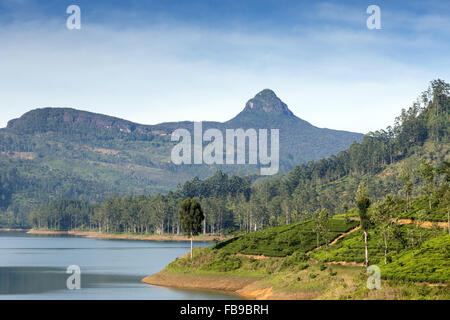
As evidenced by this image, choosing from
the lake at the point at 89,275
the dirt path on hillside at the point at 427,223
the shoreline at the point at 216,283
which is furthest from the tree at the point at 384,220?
the lake at the point at 89,275

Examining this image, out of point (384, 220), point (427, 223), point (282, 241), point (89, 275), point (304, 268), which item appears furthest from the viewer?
point (89, 275)

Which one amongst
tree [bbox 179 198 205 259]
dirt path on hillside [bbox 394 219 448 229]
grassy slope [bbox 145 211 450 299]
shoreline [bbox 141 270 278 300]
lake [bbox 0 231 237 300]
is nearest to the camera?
grassy slope [bbox 145 211 450 299]

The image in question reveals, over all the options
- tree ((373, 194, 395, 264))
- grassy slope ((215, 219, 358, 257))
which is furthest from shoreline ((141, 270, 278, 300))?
tree ((373, 194, 395, 264))

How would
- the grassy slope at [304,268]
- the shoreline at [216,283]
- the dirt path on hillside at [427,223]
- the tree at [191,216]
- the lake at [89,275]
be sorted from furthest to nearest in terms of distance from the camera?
the tree at [191,216], the dirt path on hillside at [427,223], the shoreline at [216,283], the lake at [89,275], the grassy slope at [304,268]

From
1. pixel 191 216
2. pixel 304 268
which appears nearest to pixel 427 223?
pixel 304 268

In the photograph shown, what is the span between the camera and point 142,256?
124500 mm

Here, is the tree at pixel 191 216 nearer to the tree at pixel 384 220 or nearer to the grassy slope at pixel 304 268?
the grassy slope at pixel 304 268

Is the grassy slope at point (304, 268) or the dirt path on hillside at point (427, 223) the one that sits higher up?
the dirt path on hillside at point (427, 223)

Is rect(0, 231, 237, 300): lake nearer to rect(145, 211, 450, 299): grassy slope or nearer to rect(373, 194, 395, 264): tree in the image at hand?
rect(145, 211, 450, 299): grassy slope

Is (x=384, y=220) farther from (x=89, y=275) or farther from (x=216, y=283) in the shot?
(x=89, y=275)

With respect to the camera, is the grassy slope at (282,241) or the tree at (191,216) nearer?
the grassy slope at (282,241)
